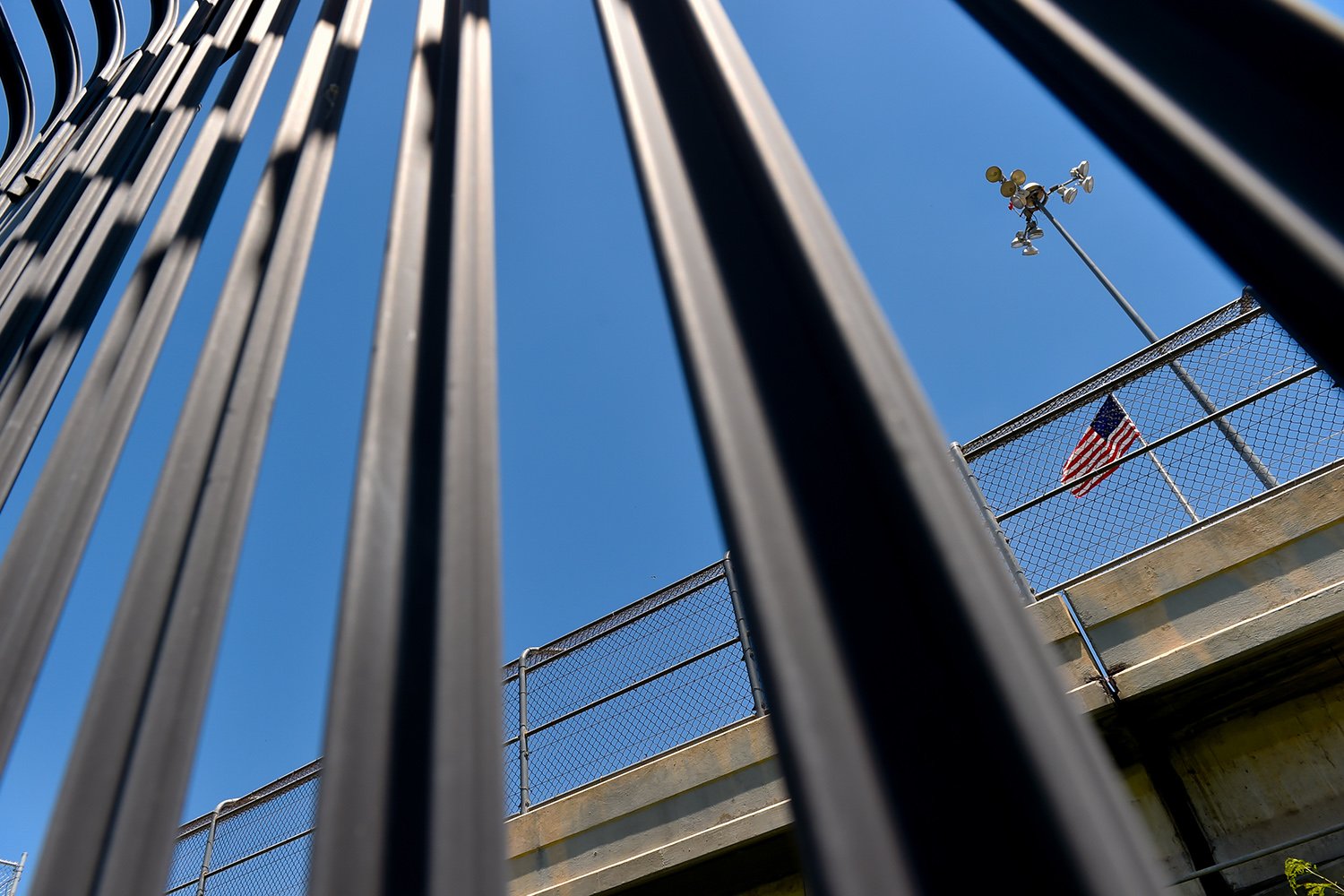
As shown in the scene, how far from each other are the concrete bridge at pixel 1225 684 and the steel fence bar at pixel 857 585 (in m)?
5.18

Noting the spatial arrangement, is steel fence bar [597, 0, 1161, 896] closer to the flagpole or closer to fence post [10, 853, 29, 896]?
the flagpole

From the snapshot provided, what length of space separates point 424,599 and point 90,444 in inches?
36.6

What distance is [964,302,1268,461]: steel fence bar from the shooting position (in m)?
5.86

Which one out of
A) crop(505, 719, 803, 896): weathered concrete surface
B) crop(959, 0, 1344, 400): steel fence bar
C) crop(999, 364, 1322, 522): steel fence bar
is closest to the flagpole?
crop(999, 364, 1322, 522): steel fence bar

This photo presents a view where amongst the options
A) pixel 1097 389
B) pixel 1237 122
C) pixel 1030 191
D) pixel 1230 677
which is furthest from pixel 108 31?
pixel 1030 191

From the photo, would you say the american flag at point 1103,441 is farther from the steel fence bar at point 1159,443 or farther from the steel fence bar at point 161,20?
the steel fence bar at point 161,20

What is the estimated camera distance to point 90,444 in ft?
4.11

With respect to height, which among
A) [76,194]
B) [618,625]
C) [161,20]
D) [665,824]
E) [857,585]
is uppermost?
[161,20]

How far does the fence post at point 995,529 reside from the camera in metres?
5.49

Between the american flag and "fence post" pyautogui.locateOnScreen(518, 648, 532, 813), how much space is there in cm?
459

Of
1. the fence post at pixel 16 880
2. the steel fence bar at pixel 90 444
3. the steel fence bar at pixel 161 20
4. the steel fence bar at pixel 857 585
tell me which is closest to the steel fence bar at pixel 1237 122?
the steel fence bar at pixel 857 585

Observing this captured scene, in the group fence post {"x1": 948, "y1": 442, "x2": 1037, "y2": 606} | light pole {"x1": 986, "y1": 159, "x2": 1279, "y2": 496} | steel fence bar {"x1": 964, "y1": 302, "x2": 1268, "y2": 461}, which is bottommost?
fence post {"x1": 948, "y1": 442, "x2": 1037, "y2": 606}

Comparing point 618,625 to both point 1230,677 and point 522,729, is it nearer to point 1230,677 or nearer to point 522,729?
point 522,729

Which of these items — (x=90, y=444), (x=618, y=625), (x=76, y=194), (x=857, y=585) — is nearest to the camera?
(x=857, y=585)
